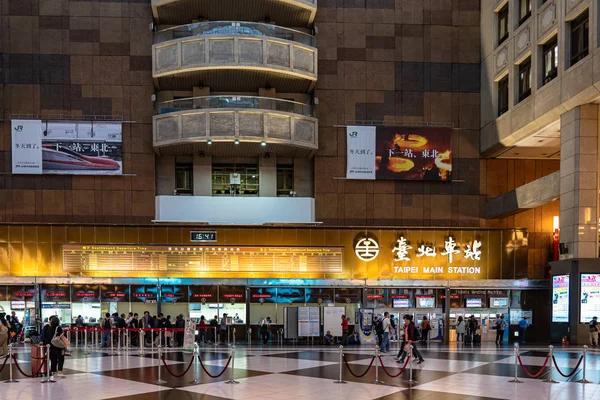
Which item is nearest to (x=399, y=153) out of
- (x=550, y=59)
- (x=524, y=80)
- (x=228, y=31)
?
(x=524, y=80)

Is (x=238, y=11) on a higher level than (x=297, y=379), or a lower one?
higher

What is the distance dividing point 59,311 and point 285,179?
14.2m

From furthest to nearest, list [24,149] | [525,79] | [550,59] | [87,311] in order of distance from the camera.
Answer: [87,311]
[24,149]
[525,79]
[550,59]

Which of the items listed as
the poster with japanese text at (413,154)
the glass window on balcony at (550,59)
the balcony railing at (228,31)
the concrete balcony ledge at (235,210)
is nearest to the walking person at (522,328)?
the poster with japanese text at (413,154)

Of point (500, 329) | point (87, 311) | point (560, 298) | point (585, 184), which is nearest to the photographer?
point (585, 184)

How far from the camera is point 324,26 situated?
36.3 meters

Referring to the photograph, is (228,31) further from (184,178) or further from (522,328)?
(522,328)

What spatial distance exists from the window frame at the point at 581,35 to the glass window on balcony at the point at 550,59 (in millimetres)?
1493

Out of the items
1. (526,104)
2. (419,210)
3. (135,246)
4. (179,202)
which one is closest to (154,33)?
(179,202)

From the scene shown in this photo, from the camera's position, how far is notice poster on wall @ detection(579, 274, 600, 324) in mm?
27047

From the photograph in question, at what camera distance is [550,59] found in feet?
98.6

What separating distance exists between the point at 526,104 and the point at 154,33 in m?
19.8

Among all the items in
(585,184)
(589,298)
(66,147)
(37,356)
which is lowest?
(37,356)

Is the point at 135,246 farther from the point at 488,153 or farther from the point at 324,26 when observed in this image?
the point at 488,153
